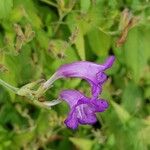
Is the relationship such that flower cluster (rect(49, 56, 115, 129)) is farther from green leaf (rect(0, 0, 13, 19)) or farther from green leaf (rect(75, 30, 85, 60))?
green leaf (rect(75, 30, 85, 60))

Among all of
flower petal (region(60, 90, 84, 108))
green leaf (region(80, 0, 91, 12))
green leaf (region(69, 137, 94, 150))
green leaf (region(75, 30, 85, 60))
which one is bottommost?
green leaf (region(69, 137, 94, 150))

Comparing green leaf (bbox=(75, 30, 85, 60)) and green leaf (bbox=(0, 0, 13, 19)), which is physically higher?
green leaf (bbox=(0, 0, 13, 19))

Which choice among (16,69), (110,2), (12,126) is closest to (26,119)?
(12,126)

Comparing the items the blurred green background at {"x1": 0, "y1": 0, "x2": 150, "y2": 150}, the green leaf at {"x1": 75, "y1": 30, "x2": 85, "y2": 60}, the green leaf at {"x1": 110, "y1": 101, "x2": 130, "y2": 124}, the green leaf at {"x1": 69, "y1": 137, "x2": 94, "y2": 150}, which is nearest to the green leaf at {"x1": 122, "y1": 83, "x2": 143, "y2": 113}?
the blurred green background at {"x1": 0, "y1": 0, "x2": 150, "y2": 150}

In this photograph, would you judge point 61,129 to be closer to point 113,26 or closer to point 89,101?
point 113,26

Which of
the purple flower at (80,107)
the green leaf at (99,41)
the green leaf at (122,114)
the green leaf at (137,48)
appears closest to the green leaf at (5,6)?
the purple flower at (80,107)

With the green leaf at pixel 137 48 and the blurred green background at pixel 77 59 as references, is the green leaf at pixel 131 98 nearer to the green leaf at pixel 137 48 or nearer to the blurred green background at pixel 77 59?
the blurred green background at pixel 77 59

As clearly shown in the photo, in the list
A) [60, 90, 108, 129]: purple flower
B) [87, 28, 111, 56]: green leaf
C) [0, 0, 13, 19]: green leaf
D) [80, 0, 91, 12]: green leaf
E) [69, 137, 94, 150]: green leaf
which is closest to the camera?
[60, 90, 108, 129]: purple flower

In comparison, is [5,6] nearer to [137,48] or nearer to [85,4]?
[85,4]
